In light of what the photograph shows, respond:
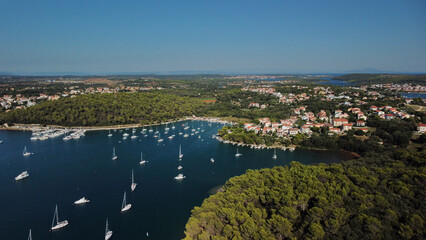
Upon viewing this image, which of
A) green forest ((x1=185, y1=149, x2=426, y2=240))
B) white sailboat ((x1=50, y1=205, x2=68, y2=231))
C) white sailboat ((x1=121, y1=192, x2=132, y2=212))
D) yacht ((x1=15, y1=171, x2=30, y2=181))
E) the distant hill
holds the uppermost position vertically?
the distant hill

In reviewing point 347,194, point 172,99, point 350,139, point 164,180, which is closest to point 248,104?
point 172,99

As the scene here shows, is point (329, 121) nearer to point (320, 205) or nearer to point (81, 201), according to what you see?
point (320, 205)

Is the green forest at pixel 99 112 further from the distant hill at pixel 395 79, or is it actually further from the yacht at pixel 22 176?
the distant hill at pixel 395 79

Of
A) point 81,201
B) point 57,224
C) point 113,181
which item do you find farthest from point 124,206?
point 113,181

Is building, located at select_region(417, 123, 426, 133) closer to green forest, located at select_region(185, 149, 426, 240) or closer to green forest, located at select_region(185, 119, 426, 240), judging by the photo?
green forest, located at select_region(185, 119, 426, 240)

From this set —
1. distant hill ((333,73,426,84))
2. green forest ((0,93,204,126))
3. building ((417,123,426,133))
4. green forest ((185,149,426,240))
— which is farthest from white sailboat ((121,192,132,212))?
distant hill ((333,73,426,84))

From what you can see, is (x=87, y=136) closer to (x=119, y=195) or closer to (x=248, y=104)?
(x=119, y=195)
